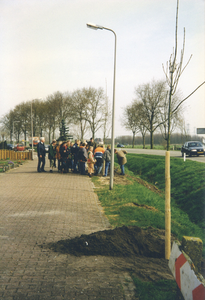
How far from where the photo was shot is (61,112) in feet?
180

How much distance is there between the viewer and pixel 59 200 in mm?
9180

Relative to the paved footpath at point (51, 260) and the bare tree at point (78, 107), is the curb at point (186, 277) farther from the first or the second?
the bare tree at point (78, 107)

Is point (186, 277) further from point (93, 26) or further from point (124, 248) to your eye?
point (93, 26)

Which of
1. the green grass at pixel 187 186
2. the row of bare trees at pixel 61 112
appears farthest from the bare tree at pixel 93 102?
the green grass at pixel 187 186

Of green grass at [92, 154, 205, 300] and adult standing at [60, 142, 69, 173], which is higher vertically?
adult standing at [60, 142, 69, 173]

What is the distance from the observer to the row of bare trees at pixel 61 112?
5194cm

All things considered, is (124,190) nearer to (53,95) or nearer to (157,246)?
(157,246)

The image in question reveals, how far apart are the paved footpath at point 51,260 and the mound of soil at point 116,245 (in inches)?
7.0

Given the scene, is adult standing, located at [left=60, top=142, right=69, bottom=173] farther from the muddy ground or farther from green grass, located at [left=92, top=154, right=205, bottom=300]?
the muddy ground

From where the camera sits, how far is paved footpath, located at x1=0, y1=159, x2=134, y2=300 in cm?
351

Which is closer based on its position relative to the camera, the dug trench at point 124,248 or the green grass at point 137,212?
the dug trench at point 124,248

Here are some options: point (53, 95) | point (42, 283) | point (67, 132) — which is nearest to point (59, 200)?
point (42, 283)

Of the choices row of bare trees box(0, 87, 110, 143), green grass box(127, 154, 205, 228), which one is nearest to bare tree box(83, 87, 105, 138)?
row of bare trees box(0, 87, 110, 143)

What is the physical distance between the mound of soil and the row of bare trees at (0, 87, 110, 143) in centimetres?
4368
